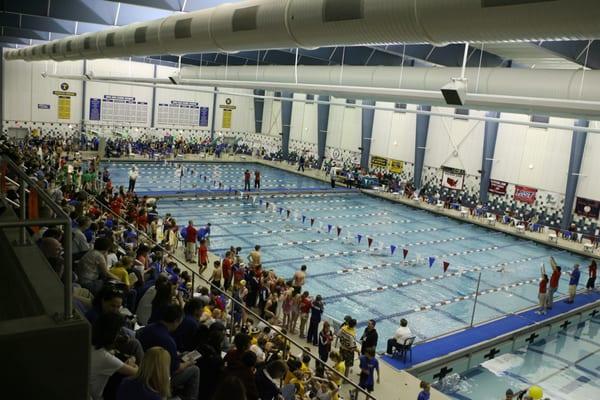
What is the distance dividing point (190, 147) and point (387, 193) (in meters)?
17.5

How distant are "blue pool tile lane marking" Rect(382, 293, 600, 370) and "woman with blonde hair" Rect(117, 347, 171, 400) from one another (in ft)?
26.8

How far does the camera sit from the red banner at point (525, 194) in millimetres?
26469

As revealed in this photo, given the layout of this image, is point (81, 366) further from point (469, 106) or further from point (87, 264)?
point (469, 106)

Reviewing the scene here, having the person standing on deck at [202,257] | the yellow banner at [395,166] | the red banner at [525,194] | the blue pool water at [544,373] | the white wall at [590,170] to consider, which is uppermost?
the white wall at [590,170]

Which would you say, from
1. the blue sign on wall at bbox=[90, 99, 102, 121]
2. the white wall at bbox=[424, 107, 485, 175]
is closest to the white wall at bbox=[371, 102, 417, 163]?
the white wall at bbox=[424, 107, 485, 175]

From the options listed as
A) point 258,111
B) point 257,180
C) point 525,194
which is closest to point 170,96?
point 258,111

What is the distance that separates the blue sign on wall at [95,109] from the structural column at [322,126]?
1663 cm

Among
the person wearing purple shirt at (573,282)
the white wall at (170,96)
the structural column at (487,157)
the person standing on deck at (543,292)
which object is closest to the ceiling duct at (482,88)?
the person standing on deck at (543,292)

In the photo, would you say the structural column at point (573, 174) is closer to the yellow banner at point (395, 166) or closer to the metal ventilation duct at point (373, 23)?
the yellow banner at point (395, 166)

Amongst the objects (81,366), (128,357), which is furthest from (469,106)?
(81,366)

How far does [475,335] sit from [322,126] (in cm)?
2723

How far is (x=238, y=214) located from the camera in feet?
75.7

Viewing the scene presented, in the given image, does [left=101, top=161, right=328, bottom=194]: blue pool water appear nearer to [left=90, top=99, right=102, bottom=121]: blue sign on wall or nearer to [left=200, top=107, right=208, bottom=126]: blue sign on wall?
[left=90, top=99, right=102, bottom=121]: blue sign on wall

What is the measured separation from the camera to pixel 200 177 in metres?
31.6
